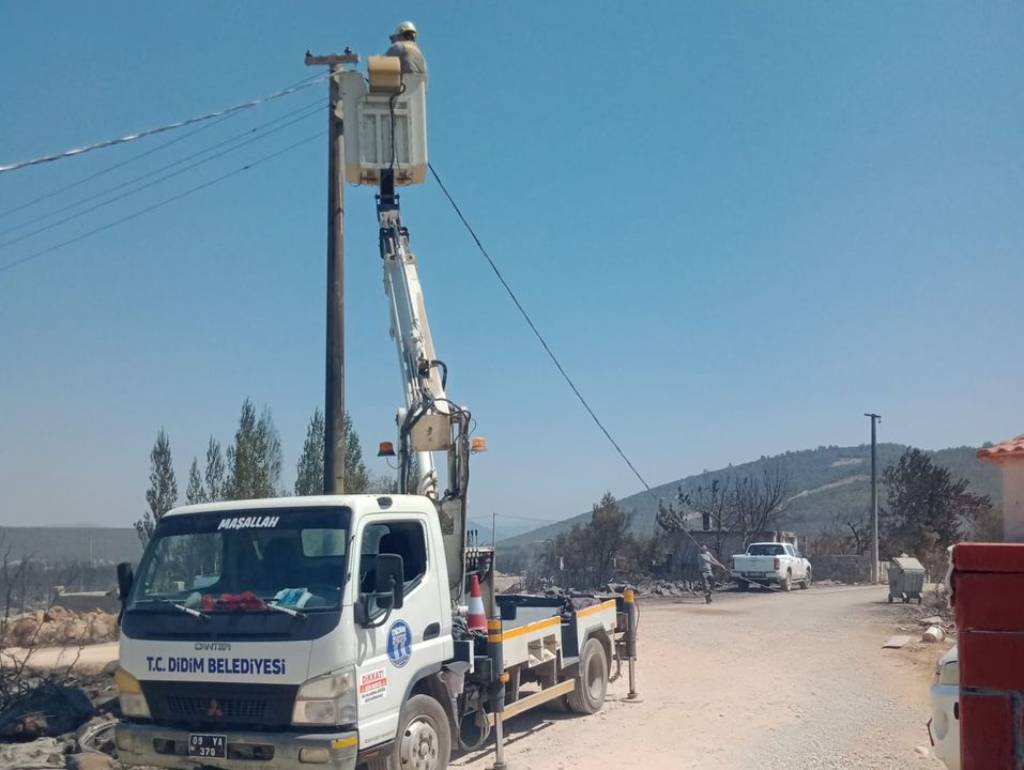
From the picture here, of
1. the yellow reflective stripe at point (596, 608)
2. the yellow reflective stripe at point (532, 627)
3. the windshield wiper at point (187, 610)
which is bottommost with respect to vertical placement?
the yellow reflective stripe at point (596, 608)

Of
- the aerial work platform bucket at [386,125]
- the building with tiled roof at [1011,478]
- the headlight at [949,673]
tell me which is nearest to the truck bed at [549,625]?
the headlight at [949,673]

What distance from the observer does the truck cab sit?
24.1 ft

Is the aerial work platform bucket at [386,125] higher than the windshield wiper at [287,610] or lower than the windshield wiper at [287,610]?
higher

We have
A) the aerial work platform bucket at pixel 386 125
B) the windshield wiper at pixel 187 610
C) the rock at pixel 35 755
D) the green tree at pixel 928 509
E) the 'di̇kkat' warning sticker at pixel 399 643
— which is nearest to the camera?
the windshield wiper at pixel 187 610

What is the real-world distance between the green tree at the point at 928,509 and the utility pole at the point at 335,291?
3753 centimetres

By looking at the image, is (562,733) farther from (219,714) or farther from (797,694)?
(219,714)

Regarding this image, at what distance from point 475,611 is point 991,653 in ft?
24.5

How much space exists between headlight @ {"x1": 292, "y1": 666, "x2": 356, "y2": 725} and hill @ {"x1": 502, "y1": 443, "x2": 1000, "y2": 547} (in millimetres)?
65639

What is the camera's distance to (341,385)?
48.3 feet

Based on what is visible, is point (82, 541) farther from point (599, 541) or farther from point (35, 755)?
point (35, 755)

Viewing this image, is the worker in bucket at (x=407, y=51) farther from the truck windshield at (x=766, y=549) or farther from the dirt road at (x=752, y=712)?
the truck windshield at (x=766, y=549)

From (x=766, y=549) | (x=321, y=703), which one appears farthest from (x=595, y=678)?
(x=766, y=549)

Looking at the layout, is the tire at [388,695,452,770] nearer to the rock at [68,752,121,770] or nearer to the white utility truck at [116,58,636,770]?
the white utility truck at [116,58,636,770]

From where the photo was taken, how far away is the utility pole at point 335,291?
1439 cm
